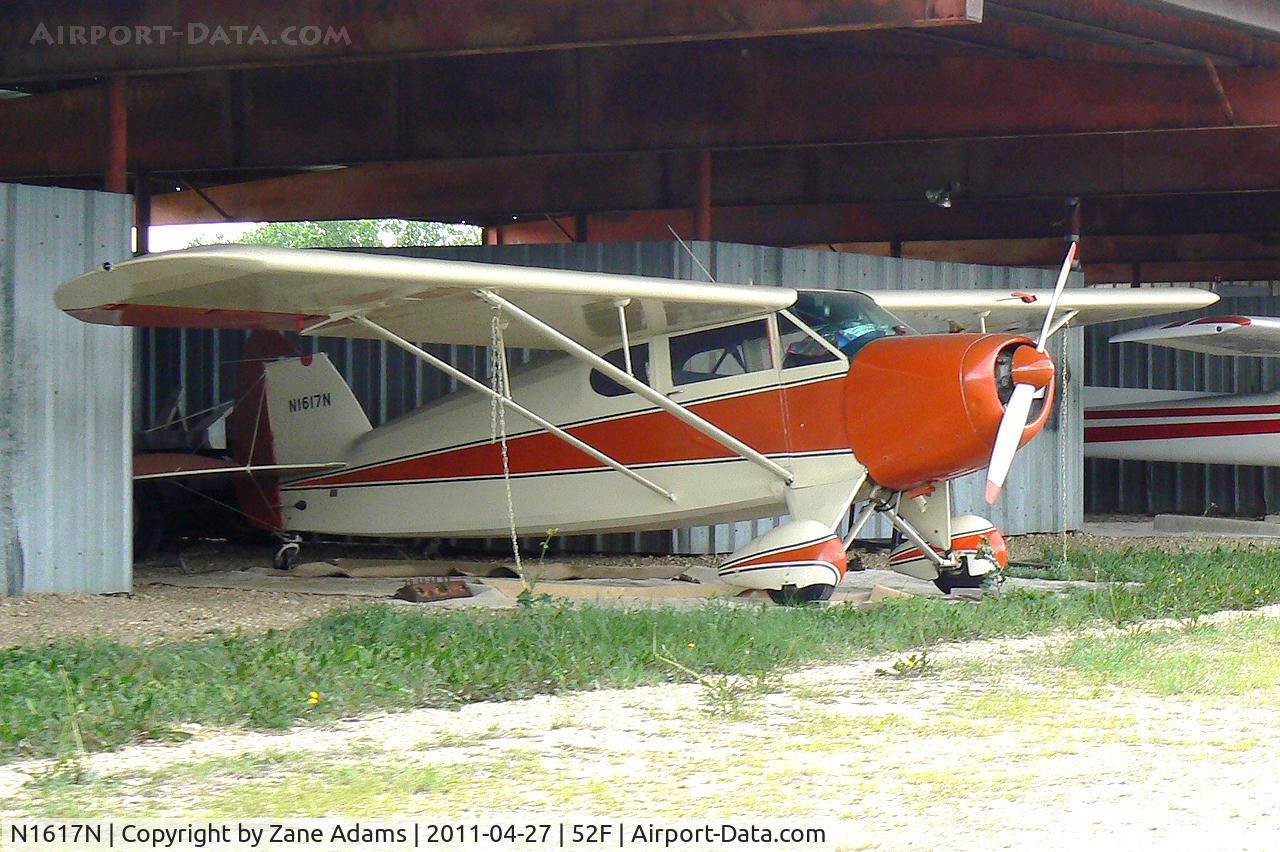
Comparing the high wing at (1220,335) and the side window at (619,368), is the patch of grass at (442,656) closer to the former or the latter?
the side window at (619,368)

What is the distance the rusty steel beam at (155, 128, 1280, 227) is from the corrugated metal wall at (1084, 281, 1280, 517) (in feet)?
10.8

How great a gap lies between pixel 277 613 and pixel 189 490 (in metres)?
4.46

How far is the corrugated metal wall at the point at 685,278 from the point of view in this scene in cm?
1379

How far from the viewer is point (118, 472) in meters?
10.3

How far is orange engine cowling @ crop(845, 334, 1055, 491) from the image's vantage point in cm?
916

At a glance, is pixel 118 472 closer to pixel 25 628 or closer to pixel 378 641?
pixel 25 628

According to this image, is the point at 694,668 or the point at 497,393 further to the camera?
the point at 497,393

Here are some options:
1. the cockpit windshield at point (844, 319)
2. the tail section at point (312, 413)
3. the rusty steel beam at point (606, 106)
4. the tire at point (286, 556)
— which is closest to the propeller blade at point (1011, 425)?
the cockpit windshield at point (844, 319)

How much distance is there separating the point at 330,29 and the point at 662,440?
170 inches

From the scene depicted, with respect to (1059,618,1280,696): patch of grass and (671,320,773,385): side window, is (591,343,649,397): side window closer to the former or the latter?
(671,320,773,385): side window

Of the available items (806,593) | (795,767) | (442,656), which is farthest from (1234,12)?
(795,767)

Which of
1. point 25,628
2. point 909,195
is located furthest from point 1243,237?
point 25,628

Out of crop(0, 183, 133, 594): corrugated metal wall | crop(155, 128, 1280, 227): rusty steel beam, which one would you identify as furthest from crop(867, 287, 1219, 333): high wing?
crop(0, 183, 133, 594): corrugated metal wall

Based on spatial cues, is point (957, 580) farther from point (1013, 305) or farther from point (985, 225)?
point (985, 225)
